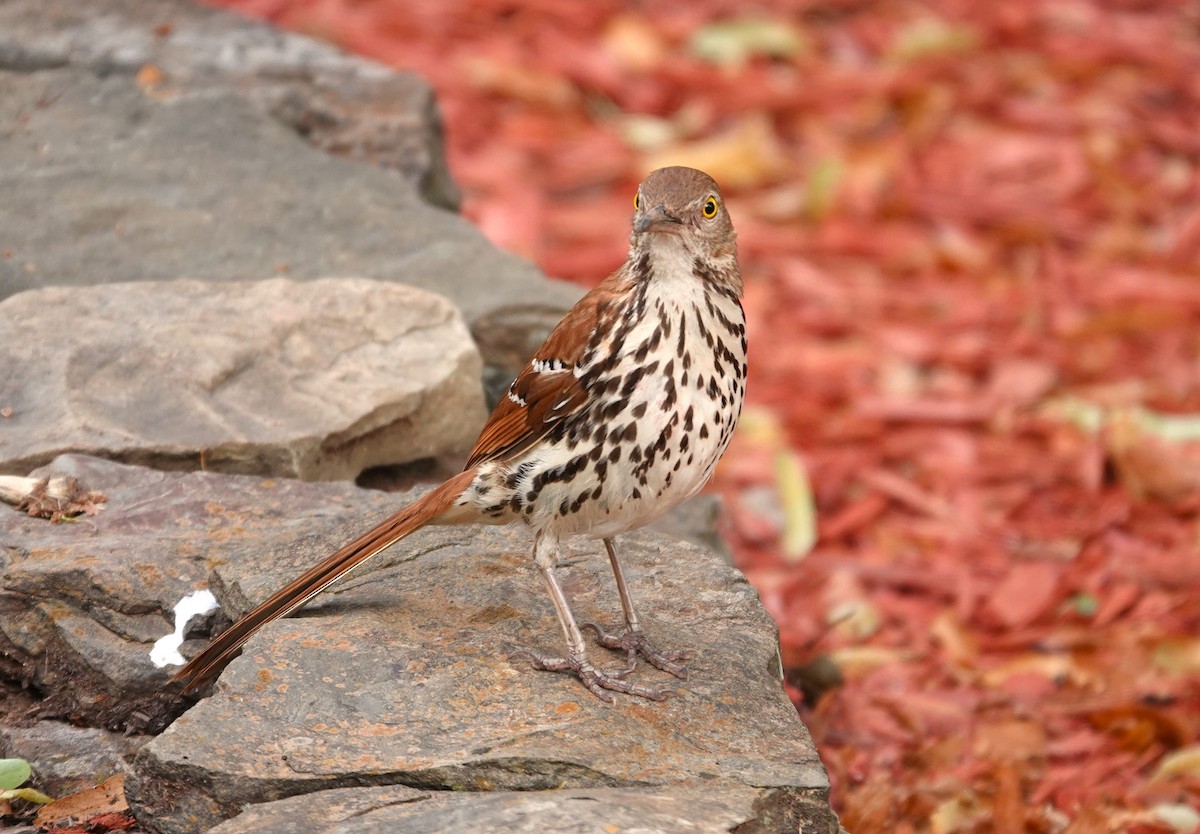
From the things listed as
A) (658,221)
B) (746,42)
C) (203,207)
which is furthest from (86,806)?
(746,42)

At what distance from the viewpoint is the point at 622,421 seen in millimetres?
3641

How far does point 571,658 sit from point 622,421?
54 cm

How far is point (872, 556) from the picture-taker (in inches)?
258

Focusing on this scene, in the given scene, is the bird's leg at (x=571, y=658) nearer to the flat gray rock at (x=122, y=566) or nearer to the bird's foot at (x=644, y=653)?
the bird's foot at (x=644, y=653)

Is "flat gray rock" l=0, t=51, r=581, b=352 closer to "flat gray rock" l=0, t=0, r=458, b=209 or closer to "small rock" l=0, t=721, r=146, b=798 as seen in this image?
"flat gray rock" l=0, t=0, r=458, b=209

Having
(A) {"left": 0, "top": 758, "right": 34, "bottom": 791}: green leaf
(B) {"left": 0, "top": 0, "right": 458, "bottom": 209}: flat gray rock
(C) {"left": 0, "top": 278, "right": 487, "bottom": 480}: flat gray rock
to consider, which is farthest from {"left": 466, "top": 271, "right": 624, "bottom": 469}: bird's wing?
(B) {"left": 0, "top": 0, "right": 458, "bottom": 209}: flat gray rock

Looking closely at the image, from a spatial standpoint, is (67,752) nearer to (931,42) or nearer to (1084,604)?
(1084,604)

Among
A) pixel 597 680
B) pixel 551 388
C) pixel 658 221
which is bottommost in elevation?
pixel 597 680

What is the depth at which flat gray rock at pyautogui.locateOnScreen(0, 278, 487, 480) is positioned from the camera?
435cm

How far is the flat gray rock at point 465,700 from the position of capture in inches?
124

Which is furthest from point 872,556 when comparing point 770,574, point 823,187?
point 823,187

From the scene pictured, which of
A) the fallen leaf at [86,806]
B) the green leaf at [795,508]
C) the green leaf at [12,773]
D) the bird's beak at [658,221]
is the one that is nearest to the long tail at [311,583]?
the fallen leaf at [86,806]

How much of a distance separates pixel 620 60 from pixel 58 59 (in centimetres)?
390

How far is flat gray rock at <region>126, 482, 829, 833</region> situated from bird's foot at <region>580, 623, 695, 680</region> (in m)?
0.03
